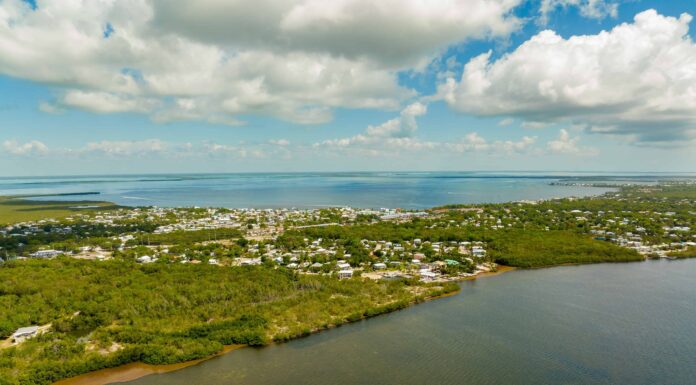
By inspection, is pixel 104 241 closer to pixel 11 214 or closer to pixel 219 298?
pixel 219 298

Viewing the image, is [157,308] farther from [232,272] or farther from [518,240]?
[518,240]

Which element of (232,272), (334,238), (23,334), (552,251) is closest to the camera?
(23,334)

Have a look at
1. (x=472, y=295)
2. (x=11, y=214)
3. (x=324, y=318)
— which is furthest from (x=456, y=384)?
(x=11, y=214)

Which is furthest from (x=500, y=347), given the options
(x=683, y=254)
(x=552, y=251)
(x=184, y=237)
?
(x=184, y=237)

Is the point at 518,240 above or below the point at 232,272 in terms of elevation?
above

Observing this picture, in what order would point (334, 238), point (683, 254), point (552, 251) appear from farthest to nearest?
point (334, 238) < point (552, 251) < point (683, 254)
